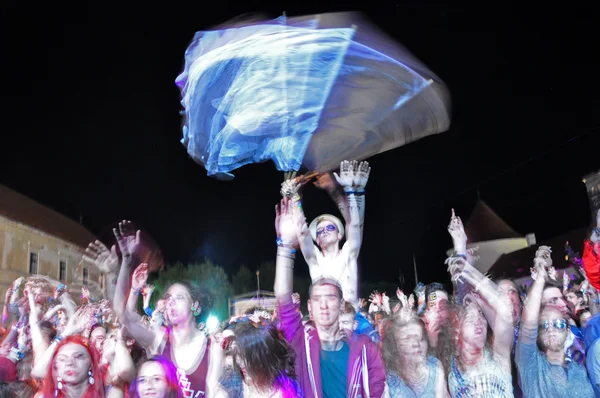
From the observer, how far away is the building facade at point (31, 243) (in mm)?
34000

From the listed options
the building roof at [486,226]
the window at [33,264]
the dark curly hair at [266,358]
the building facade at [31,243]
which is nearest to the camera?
the dark curly hair at [266,358]

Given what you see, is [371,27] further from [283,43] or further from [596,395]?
[596,395]

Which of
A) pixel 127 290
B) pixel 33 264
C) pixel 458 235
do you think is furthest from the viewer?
pixel 33 264

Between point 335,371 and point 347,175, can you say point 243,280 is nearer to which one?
point 347,175

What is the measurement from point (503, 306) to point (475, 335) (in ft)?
1.11

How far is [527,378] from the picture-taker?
179 inches

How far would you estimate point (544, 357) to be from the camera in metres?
4.67

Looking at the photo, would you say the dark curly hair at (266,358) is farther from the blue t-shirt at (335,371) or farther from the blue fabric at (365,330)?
the blue fabric at (365,330)

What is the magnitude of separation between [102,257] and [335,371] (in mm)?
2526

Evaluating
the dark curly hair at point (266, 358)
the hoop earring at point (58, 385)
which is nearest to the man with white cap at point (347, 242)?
the dark curly hair at point (266, 358)

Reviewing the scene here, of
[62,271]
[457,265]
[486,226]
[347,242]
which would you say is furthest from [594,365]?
[486,226]

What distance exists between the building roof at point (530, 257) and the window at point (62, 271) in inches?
1251

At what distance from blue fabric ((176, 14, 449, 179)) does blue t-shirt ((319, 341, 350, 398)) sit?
85.1 inches

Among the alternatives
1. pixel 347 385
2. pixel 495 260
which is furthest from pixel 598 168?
pixel 347 385
